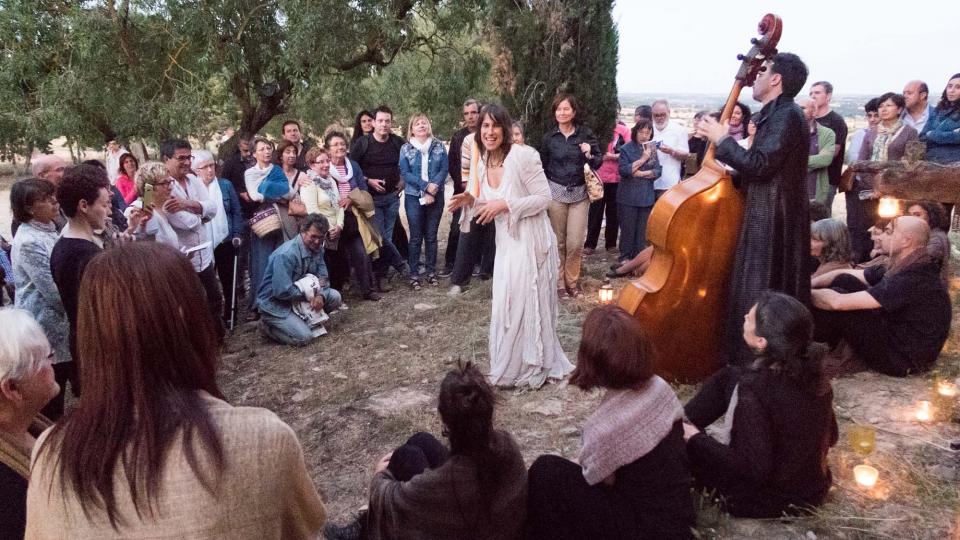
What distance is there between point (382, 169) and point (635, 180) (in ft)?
9.30

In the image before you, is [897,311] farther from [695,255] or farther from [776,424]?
[776,424]

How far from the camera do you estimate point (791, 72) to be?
3.62 m

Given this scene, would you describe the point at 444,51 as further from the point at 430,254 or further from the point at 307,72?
the point at 430,254

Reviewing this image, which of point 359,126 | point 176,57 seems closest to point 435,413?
point 359,126

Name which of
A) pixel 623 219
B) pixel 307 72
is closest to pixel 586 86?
pixel 623 219

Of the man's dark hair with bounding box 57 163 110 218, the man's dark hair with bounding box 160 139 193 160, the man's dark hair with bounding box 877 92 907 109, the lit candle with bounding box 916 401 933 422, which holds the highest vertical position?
the man's dark hair with bounding box 877 92 907 109

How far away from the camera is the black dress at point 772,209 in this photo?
3621 mm

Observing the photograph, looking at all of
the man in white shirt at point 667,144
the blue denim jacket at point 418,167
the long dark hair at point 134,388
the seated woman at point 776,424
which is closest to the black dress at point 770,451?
the seated woman at point 776,424

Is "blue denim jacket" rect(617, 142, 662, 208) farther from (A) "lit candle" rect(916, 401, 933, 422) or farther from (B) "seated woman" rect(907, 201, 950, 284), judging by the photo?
(A) "lit candle" rect(916, 401, 933, 422)

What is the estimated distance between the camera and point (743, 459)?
8.39 feet

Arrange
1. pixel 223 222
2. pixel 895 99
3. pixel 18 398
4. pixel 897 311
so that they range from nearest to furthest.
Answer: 1. pixel 18 398
2. pixel 897 311
3. pixel 223 222
4. pixel 895 99

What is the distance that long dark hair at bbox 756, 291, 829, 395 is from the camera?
255 centimetres

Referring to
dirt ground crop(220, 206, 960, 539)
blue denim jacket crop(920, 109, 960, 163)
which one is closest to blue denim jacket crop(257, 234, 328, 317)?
dirt ground crop(220, 206, 960, 539)

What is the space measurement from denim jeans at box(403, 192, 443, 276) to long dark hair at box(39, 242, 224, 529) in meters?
6.06
